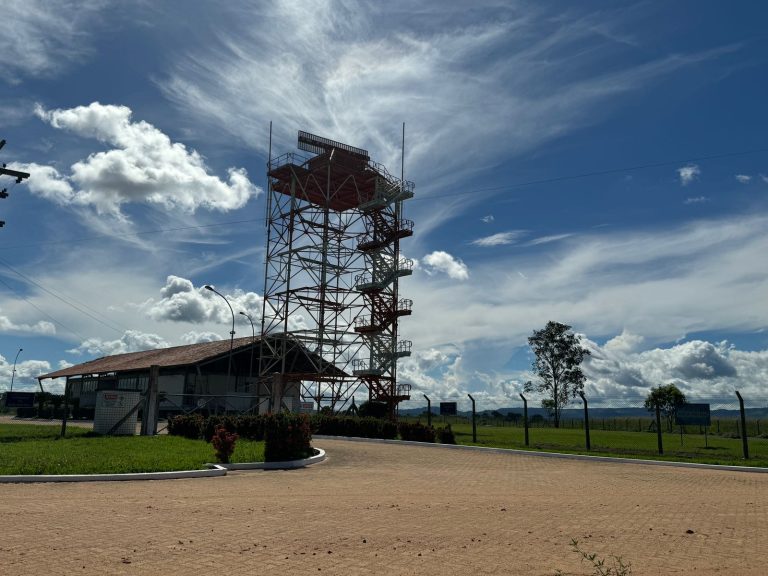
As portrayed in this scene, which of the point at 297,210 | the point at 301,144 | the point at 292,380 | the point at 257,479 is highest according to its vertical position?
the point at 301,144

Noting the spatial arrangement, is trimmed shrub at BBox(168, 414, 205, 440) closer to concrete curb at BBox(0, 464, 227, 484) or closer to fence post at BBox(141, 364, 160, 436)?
fence post at BBox(141, 364, 160, 436)

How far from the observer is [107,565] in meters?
6.66

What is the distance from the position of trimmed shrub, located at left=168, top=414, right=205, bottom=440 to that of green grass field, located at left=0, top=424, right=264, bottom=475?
1.26 metres

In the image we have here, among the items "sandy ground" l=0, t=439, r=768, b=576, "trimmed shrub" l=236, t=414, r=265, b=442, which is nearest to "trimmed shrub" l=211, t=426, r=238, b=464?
"sandy ground" l=0, t=439, r=768, b=576

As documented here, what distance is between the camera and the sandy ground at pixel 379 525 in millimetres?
6941

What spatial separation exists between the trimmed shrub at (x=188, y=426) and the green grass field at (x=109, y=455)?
1.26 metres

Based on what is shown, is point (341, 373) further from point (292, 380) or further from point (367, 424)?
point (367, 424)

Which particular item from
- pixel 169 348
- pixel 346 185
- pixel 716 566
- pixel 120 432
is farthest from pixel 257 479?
pixel 169 348

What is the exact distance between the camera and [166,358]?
57000 millimetres

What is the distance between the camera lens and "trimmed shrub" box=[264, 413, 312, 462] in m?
18.3

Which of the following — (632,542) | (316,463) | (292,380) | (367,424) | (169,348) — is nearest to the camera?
(632,542)

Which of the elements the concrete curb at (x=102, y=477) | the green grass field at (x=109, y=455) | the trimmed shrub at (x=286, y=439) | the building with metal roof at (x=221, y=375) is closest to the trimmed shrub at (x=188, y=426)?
the green grass field at (x=109, y=455)

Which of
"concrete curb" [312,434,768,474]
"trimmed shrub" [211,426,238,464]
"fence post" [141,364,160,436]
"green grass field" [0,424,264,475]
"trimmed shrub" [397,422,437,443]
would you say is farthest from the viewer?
"trimmed shrub" [397,422,437,443]

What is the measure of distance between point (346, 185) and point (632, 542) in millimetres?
48156
